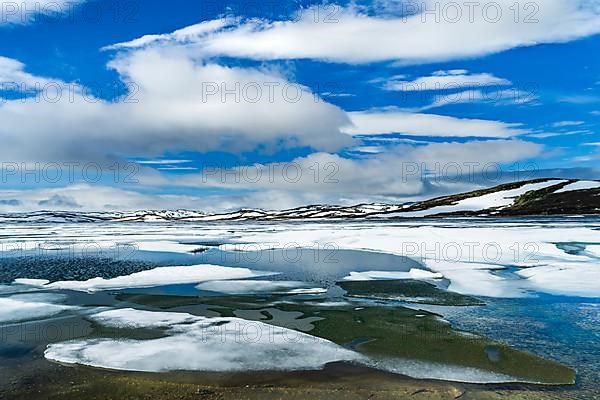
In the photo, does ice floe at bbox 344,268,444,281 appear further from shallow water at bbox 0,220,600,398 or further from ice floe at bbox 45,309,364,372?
→ ice floe at bbox 45,309,364,372

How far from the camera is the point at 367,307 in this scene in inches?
502

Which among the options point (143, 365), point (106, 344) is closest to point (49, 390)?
point (143, 365)

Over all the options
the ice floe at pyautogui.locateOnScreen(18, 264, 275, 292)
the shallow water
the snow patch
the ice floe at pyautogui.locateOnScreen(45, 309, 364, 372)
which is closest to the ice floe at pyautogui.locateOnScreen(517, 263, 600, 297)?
the shallow water

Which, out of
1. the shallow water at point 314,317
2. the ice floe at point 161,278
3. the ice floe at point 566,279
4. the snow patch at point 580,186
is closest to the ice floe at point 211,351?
the shallow water at point 314,317

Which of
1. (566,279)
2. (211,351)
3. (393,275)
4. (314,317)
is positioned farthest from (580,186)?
(211,351)

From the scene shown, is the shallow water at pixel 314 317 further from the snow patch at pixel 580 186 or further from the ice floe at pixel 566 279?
the snow patch at pixel 580 186

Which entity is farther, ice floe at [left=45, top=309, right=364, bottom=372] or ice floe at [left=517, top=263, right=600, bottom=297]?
ice floe at [left=517, top=263, right=600, bottom=297]

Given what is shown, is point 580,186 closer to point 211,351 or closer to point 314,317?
point 314,317

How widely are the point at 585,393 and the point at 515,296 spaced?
283 inches

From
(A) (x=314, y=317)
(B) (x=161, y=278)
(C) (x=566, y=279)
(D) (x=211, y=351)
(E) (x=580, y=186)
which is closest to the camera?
(D) (x=211, y=351)

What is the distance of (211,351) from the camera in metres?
9.09

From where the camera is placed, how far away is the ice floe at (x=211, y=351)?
836 cm

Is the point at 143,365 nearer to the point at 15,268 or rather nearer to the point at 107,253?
the point at 15,268

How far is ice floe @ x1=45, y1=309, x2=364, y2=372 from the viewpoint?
8359 millimetres
